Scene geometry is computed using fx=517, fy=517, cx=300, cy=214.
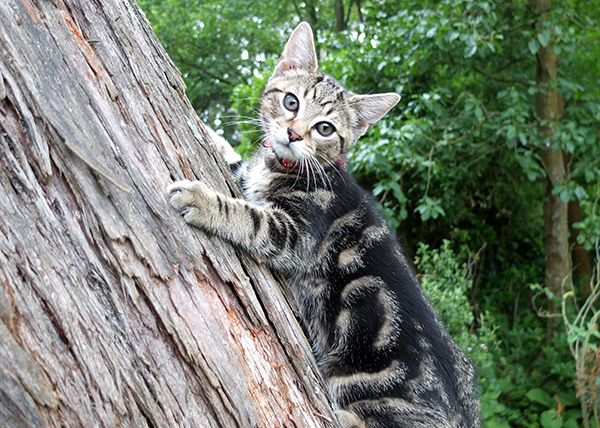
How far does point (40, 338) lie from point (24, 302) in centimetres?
9

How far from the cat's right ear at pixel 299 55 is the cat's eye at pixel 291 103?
25 cm

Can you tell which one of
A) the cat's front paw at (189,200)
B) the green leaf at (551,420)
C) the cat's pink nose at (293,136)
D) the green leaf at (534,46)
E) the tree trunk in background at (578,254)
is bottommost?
the green leaf at (551,420)

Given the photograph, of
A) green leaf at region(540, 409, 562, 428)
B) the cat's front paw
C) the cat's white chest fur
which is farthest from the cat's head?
green leaf at region(540, 409, 562, 428)

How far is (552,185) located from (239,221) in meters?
5.38

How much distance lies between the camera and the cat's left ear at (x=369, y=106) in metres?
2.88

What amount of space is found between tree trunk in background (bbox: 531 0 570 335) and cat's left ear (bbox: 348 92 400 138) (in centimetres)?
304

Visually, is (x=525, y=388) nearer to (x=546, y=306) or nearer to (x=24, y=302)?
(x=546, y=306)

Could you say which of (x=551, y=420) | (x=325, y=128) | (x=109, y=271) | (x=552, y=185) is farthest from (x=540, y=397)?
(x=109, y=271)

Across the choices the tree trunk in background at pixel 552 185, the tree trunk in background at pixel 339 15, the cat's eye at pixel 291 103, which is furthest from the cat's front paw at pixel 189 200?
the tree trunk in background at pixel 339 15

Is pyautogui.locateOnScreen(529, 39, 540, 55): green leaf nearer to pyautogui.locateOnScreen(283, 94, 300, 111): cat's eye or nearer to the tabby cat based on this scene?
the tabby cat

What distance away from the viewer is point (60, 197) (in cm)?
134

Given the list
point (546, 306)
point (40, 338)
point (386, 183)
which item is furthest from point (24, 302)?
point (546, 306)

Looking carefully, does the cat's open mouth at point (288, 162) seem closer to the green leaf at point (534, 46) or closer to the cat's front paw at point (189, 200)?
the cat's front paw at point (189, 200)

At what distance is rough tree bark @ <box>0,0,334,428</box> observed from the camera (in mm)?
1251
